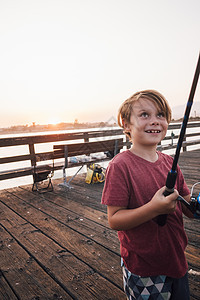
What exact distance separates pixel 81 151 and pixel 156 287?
181 inches

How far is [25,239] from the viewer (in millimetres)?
3031

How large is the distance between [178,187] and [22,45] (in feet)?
56.7

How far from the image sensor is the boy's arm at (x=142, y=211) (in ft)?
3.13

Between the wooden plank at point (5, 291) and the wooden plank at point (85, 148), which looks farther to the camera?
the wooden plank at point (85, 148)

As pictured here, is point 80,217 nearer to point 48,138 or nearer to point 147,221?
point 147,221

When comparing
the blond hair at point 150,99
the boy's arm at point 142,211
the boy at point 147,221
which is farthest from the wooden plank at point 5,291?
the blond hair at point 150,99

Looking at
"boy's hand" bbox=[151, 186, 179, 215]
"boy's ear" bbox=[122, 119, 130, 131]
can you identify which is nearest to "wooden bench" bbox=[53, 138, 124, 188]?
"boy's ear" bbox=[122, 119, 130, 131]

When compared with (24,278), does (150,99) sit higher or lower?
higher

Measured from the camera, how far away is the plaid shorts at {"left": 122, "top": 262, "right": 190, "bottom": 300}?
3.90ft

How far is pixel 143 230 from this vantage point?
1.19m

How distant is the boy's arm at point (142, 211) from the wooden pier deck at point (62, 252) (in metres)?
1.23

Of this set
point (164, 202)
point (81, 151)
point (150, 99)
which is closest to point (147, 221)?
point (164, 202)

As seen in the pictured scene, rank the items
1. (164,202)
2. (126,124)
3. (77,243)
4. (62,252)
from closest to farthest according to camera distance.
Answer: (164,202)
(126,124)
(62,252)
(77,243)

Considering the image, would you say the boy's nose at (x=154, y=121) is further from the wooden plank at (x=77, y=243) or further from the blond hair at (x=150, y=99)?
the wooden plank at (x=77, y=243)
